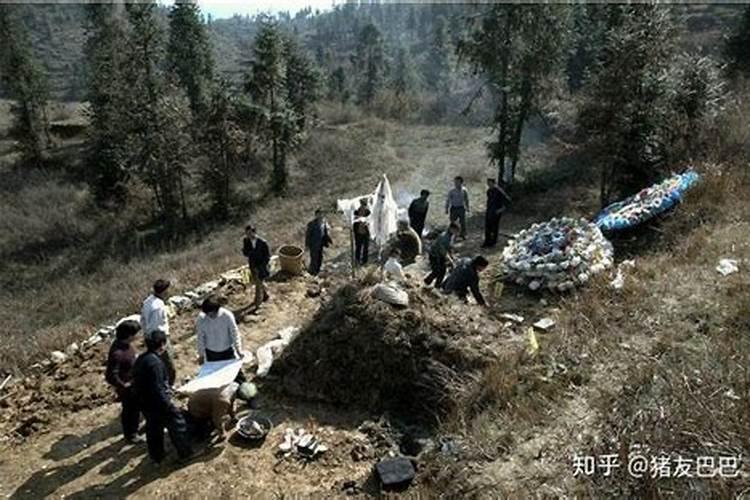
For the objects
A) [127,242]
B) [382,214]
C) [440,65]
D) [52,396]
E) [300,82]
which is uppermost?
[300,82]

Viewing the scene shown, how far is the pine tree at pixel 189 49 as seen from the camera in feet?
113

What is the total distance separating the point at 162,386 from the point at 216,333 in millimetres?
1144

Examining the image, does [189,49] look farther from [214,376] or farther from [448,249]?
[214,376]

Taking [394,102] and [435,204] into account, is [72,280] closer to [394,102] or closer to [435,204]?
[435,204]

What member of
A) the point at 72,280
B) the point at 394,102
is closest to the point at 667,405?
the point at 72,280

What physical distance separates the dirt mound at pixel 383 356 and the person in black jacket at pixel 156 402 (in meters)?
1.86

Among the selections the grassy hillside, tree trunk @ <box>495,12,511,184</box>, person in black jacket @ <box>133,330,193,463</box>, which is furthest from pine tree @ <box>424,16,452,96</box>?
person in black jacket @ <box>133,330,193,463</box>

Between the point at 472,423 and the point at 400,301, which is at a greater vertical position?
the point at 400,301

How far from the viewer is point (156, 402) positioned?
616cm

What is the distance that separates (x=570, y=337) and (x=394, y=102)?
143 feet

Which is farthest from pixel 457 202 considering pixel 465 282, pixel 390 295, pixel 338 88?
pixel 338 88

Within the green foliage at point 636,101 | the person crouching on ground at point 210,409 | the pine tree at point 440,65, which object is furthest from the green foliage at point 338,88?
the person crouching on ground at point 210,409

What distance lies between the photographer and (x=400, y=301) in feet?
26.5

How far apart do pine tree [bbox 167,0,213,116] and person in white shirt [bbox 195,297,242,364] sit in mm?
29255
